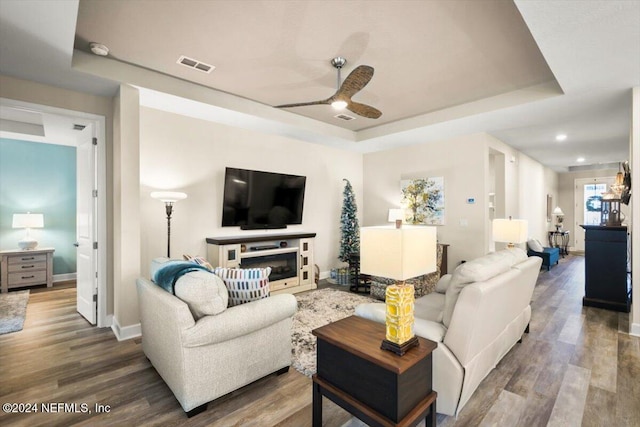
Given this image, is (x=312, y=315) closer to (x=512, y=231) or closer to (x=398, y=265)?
(x=398, y=265)

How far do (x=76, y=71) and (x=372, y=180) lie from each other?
5325mm

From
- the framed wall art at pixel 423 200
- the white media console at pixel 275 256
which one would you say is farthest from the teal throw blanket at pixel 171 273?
the framed wall art at pixel 423 200

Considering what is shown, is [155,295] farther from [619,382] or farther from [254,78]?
[619,382]

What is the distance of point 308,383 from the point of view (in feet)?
7.97

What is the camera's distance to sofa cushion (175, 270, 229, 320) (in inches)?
80.4

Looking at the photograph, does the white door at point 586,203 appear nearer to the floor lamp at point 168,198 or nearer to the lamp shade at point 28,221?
the floor lamp at point 168,198

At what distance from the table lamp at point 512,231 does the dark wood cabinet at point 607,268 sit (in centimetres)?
145

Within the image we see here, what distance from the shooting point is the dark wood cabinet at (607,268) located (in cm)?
412

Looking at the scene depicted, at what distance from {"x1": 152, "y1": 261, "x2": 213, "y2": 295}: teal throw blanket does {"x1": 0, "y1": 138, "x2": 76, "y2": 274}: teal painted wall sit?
16.6ft

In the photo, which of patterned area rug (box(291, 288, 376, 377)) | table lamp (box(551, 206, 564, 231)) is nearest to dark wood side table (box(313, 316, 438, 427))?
patterned area rug (box(291, 288, 376, 377))

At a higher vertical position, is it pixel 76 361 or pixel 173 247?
pixel 173 247

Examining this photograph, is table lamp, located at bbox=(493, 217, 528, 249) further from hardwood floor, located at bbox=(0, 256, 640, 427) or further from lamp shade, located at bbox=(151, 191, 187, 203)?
lamp shade, located at bbox=(151, 191, 187, 203)

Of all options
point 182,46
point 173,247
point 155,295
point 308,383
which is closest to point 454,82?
point 182,46

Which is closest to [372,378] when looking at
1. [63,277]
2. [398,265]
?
[398,265]
